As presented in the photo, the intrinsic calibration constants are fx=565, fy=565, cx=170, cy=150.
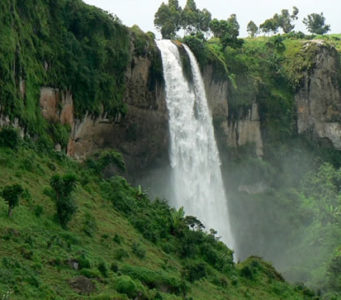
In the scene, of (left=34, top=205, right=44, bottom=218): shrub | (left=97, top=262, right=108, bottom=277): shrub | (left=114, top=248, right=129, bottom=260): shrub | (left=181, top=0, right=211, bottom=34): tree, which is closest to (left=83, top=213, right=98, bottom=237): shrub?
(left=114, top=248, right=129, bottom=260): shrub

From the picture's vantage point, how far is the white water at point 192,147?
40.8m

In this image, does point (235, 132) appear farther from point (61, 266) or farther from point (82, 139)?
point (61, 266)

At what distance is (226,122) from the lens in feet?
163

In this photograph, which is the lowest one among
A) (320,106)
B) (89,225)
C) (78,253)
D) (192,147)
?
(78,253)

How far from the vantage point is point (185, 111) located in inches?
1644

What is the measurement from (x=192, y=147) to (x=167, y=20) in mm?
27675

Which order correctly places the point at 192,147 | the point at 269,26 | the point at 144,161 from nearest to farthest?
the point at 144,161, the point at 192,147, the point at 269,26

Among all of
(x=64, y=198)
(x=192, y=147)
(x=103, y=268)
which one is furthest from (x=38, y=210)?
(x=192, y=147)

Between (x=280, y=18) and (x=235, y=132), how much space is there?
137 ft

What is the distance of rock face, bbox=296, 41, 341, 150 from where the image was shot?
2184 inches

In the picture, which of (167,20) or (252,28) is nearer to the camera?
(167,20)

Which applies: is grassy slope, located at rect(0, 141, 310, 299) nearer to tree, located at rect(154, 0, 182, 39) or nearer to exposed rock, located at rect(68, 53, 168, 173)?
exposed rock, located at rect(68, 53, 168, 173)

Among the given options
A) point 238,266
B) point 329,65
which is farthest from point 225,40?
point 238,266

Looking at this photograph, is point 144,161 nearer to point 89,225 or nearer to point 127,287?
point 89,225
